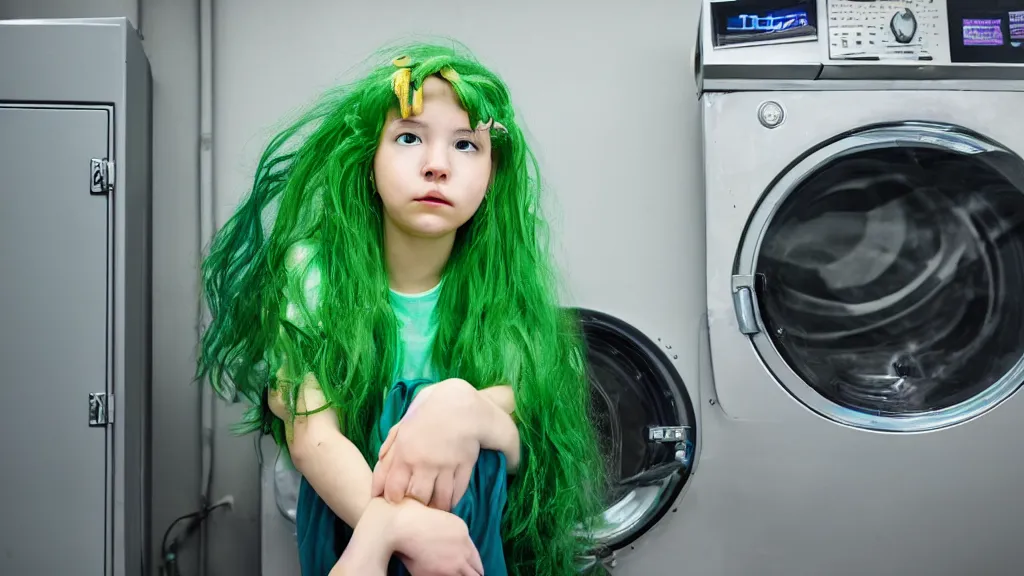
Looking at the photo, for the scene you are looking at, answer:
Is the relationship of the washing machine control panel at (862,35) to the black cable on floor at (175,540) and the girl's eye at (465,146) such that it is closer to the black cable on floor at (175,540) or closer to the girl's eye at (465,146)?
the girl's eye at (465,146)

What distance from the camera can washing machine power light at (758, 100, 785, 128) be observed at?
4.99 feet

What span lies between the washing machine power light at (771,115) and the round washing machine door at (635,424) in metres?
0.49

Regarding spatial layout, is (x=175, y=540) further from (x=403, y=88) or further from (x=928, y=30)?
(x=928, y=30)

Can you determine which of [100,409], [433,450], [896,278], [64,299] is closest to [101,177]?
[64,299]

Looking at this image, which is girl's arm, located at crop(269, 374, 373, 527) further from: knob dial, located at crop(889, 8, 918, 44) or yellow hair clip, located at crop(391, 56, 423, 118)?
knob dial, located at crop(889, 8, 918, 44)

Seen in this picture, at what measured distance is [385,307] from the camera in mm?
1092

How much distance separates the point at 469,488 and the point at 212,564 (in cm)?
104

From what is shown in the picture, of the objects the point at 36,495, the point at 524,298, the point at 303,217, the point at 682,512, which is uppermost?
the point at 303,217

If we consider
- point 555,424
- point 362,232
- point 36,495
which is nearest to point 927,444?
point 555,424

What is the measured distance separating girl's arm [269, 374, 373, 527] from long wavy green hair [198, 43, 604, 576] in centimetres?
2

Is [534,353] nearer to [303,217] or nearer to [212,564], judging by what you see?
[303,217]

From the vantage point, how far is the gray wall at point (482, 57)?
1.78 meters

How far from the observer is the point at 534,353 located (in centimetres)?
111

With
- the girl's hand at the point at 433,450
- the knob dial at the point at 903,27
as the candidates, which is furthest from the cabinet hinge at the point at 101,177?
the knob dial at the point at 903,27
